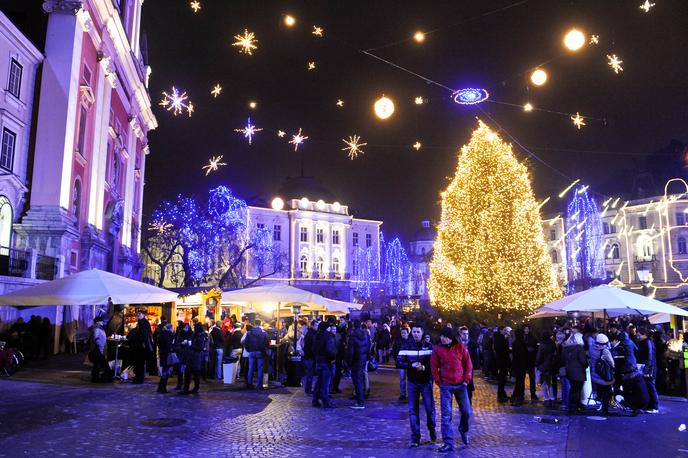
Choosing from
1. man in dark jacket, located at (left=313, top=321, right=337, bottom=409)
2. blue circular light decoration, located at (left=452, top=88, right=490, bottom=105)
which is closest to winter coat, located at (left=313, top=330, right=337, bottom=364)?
man in dark jacket, located at (left=313, top=321, right=337, bottom=409)

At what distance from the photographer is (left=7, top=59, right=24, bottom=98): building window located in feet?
72.2

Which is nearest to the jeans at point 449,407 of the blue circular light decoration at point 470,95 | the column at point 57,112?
the blue circular light decoration at point 470,95

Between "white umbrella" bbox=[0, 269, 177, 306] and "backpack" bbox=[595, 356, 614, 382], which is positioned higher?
"white umbrella" bbox=[0, 269, 177, 306]

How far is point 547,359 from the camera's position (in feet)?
39.9

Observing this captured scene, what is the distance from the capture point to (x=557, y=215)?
6700 centimetres

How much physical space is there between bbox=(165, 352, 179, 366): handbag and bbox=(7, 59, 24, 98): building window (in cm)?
1462

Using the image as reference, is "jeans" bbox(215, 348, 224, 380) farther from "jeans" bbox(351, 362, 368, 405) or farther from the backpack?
the backpack

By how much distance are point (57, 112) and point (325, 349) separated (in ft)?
58.9

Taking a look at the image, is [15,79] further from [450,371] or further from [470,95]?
[450,371]

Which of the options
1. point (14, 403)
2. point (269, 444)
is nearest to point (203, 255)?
point (14, 403)

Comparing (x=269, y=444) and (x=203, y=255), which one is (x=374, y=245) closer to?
(x=203, y=255)

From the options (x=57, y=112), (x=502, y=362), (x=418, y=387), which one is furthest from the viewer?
(x=57, y=112)

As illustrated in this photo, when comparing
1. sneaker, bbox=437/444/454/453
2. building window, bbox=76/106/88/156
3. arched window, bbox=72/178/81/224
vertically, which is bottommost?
sneaker, bbox=437/444/454/453

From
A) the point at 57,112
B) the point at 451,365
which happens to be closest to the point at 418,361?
the point at 451,365
